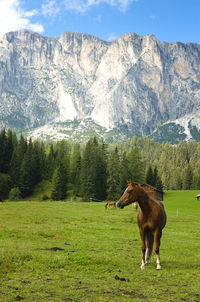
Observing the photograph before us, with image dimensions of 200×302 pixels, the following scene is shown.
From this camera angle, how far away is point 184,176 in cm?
17062

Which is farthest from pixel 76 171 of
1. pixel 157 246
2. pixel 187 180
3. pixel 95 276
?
pixel 95 276

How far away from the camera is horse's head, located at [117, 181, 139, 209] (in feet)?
42.2

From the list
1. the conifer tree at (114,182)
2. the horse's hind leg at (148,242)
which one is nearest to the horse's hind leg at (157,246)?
the horse's hind leg at (148,242)

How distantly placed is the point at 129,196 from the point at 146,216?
1.31 metres

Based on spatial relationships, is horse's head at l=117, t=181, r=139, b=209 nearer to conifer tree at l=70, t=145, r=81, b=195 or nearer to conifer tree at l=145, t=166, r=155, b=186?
conifer tree at l=70, t=145, r=81, b=195

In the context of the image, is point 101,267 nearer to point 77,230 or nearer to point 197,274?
point 197,274

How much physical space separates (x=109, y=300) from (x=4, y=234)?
50.7 feet

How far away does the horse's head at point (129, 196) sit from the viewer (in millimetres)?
12867

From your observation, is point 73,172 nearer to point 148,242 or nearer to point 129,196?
point 148,242

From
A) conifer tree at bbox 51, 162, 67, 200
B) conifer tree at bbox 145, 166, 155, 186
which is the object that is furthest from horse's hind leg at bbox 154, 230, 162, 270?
conifer tree at bbox 145, 166, 155, 186

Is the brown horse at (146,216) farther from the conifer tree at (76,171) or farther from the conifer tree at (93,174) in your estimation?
the conifer tree at (76,171)

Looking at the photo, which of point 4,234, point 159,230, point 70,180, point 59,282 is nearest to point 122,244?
point 159,230

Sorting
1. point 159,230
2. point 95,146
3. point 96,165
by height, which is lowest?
point 159,230

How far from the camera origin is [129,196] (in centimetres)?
1307
